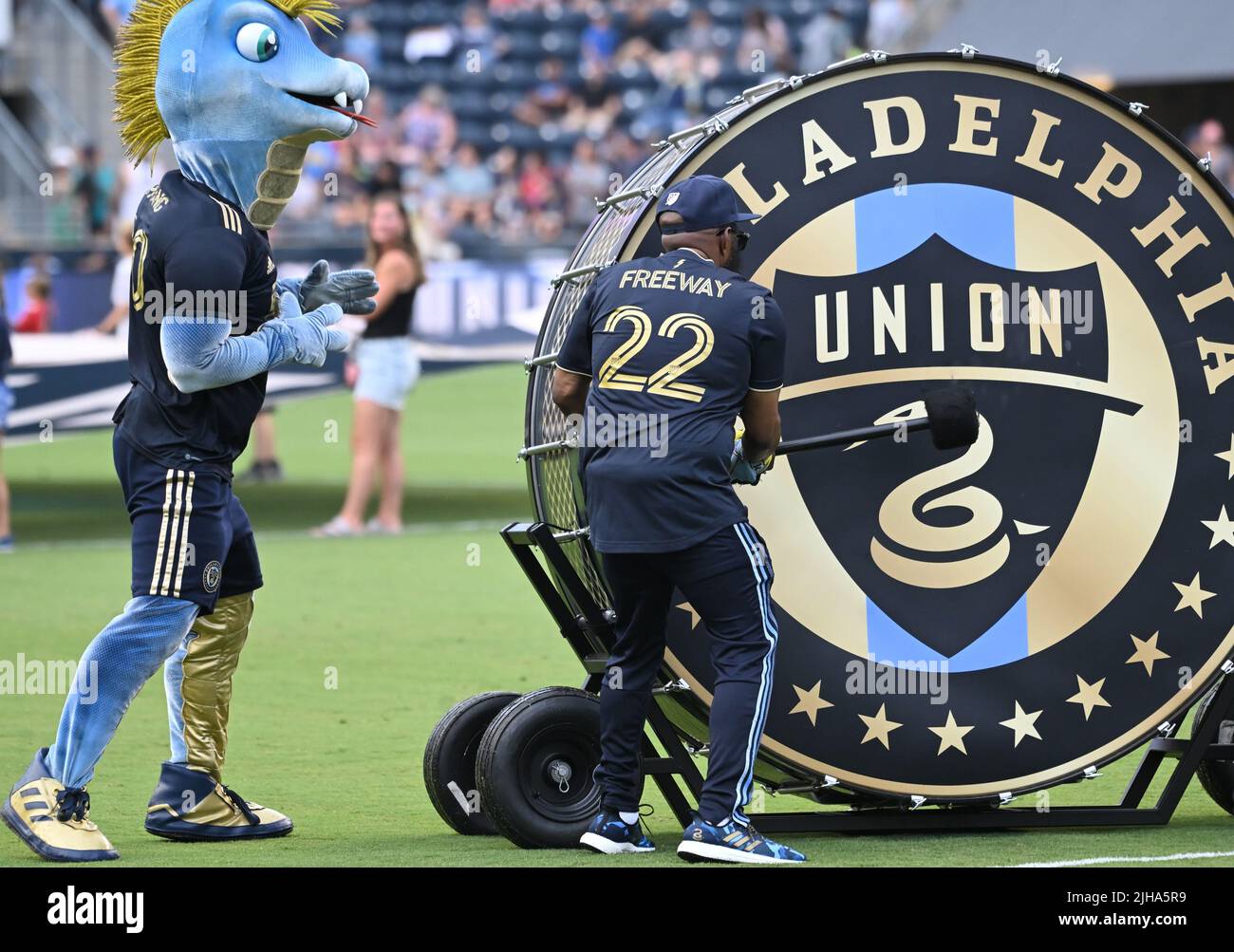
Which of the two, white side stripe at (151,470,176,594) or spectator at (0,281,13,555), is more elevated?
spectator at (0,281,13,555)

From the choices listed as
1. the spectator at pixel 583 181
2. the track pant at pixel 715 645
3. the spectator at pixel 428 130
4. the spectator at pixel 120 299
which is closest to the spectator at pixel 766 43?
the spectator at pixel 583 181

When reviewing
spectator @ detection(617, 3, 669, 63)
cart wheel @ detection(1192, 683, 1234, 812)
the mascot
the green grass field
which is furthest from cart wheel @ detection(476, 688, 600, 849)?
spectator @ detection(617, 3, 669, 63)

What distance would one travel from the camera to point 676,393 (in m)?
5.43

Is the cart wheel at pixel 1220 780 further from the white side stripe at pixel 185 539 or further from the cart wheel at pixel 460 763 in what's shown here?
the white side stripe at pixel 185 539

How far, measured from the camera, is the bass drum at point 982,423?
5949 mm

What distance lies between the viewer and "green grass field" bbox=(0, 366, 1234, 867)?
19.2 ft

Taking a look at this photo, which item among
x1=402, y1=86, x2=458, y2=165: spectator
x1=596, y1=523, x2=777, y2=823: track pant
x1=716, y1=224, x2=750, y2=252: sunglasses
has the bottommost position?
x1=596, y1=523, x2=777, y2=823: track pant

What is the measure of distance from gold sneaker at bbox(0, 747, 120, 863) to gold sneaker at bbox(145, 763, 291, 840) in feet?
1.15

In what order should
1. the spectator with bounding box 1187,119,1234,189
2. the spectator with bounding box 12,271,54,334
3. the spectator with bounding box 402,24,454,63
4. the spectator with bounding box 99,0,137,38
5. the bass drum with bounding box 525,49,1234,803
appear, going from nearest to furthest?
the bass drum with bounding box 525,49,1234,803 < the spectator with bounding box 12,271,54,334 < the spectator with bounding box 1187,119,1234,189 < the spectator with bounding box 99,0,137,38 < the spectator with bounding box 402,24,454,63

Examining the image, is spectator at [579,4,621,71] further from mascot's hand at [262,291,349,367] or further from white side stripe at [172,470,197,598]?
white side stripe at [172,470,197,598]

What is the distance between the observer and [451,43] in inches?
1121

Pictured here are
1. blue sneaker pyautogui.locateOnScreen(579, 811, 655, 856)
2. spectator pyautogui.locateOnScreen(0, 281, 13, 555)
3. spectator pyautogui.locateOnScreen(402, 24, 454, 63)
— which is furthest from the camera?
spectator pyautogui.locateOnScreen(402, 24, 454, 63)

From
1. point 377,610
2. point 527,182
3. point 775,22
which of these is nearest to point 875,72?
point 377,610

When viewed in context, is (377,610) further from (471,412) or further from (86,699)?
(471,412)
